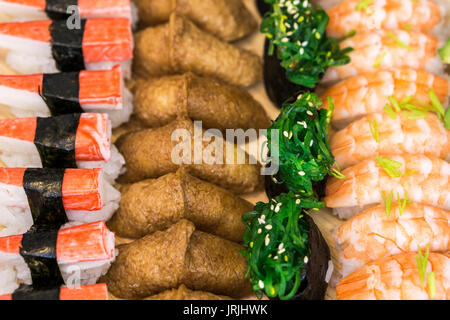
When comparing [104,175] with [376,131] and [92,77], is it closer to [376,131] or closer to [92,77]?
[92,77]

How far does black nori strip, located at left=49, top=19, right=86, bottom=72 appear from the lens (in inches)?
132

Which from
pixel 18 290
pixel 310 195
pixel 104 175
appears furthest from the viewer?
pixel 104 175

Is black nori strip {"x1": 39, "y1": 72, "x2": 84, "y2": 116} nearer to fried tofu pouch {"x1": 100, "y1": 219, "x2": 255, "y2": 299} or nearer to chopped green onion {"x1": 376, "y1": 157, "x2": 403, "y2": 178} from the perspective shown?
fried tofu pouch {"x1": 100, "y1": 219, "x2": 255, "y2": 299}

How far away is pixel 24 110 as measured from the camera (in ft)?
10.9

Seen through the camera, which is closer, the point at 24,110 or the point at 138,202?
the point at 138,202

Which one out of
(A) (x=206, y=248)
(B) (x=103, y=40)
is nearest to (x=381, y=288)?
(A) (x=206, y=248)

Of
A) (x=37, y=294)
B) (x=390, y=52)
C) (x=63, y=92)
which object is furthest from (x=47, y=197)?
(x=390, y=52)

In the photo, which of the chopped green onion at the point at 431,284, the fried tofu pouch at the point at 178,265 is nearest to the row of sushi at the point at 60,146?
the fried tofu pouch at the point at 178,265

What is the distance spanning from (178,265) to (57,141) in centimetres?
118

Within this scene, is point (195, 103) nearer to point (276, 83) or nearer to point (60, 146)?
point (276, 83)

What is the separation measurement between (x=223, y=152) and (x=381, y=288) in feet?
4.47

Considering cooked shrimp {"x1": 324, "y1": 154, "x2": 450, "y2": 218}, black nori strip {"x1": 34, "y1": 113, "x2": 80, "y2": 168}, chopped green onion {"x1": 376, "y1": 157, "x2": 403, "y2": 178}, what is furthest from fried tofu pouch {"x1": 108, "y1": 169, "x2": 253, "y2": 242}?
chopped green onion {"x1": 376, "y1": 157, "x2": 403, "y2": 178}

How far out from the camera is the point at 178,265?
9.05ft

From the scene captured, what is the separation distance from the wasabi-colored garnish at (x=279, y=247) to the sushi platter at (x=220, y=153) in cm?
1
